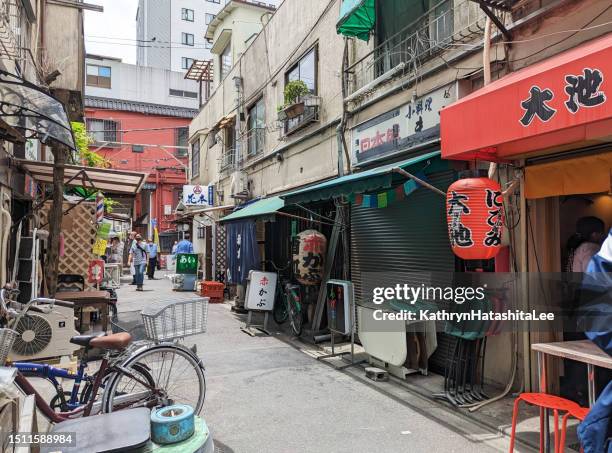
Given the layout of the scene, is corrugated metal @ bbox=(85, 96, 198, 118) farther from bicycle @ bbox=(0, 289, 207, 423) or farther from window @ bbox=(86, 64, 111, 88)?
bicycle @ bbox=(0, 289, 207, 423)

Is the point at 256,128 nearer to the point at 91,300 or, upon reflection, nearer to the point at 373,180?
the point at 91,300

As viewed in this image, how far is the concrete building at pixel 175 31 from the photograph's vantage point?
144ft

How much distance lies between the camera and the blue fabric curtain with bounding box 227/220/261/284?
39.0ft

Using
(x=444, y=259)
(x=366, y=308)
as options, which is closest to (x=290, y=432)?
(x=366, y=308)

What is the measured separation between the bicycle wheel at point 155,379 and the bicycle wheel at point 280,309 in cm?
622

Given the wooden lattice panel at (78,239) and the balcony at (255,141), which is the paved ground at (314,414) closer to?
the wooden lattice panel at (78,239)

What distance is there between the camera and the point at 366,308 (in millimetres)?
7184

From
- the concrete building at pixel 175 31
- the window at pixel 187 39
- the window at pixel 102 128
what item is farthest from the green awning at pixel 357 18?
the window at pixel 187 39

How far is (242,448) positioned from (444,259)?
157 inches

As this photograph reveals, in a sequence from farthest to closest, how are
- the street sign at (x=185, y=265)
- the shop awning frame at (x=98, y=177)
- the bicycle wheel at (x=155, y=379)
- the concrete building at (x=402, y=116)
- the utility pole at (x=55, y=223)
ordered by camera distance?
the street sign at (x=185, y=265)
the shop awning frame at (x=98, y=177)
the utility pole at (x=55, y=223)
the concrete building at (x=402, y=116)
the bicycle wheel at (x=155, y=379)

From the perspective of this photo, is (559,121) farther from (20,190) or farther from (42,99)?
(20,190)

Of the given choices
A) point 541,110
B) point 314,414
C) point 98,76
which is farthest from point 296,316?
point 98,76

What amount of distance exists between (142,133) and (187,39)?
16.1m

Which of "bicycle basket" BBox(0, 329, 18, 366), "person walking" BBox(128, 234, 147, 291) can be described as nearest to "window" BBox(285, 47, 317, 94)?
"bicycle basket" BBox(0, 329, 18, 366)
